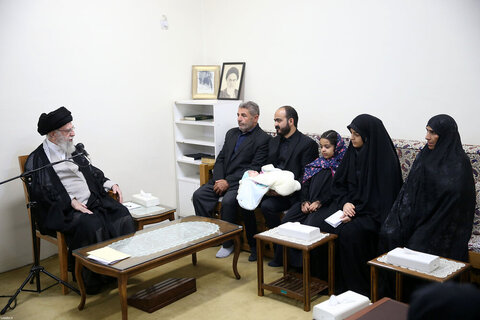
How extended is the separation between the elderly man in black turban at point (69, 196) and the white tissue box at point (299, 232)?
135cm

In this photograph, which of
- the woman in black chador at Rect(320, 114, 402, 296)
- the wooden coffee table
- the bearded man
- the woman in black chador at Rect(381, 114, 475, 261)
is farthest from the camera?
the bearded man

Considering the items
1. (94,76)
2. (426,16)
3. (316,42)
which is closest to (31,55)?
(94,76)

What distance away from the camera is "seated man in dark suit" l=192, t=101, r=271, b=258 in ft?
16.1

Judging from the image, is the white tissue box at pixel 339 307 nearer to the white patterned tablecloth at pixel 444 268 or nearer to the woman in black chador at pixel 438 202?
the white patterned tablecloth at pixel 444 268

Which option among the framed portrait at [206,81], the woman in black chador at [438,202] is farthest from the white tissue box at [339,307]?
the framed portrait at [206,81]

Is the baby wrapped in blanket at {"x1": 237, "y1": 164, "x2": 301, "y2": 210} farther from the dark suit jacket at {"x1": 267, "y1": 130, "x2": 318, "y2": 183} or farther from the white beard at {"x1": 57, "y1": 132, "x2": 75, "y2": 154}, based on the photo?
the white beard at {"x1": 57, "y1": 132, "x2": 75, "y2": 154}

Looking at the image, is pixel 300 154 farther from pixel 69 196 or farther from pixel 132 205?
pixel 69 196

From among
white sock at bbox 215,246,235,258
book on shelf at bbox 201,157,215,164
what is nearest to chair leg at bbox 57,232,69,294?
white sock at bbox 215,246,235,258

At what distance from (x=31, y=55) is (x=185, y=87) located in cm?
180

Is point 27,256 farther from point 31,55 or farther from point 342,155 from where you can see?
point 342,155

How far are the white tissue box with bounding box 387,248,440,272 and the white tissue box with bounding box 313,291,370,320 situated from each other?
367 millimetres

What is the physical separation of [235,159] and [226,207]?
1.81 ft

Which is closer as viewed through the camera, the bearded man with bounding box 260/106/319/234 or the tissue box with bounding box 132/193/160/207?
the bearded man with bounding box 260/106/319/234

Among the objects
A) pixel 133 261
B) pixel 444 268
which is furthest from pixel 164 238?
pixel 444 268
